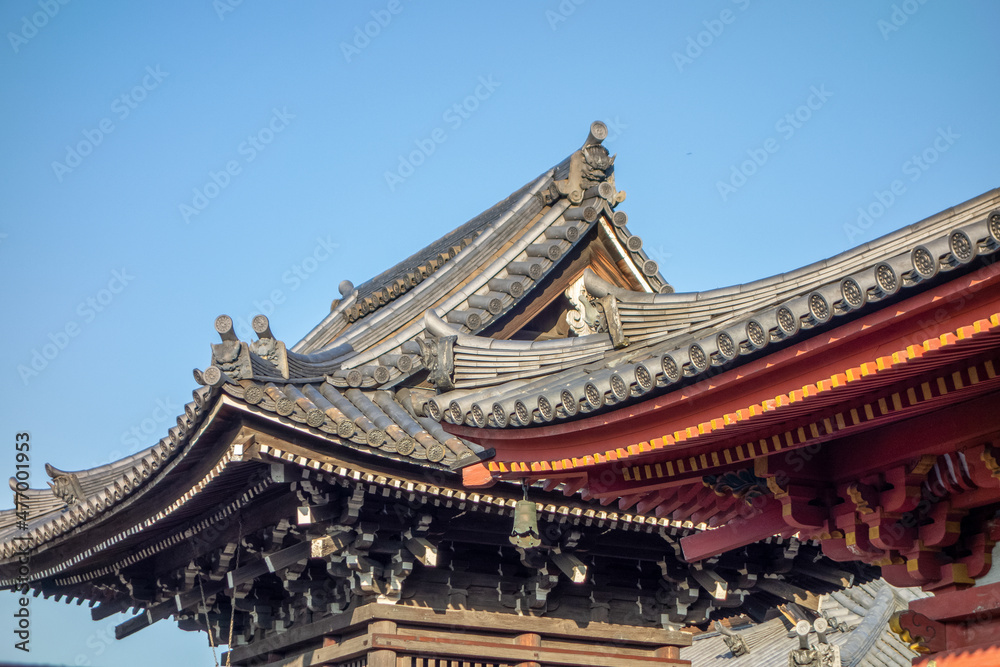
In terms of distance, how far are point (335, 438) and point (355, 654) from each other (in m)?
2.68

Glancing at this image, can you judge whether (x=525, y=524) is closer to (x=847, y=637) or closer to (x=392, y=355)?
(x=392, y=355)

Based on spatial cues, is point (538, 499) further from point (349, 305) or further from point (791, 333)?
point (349, 305)

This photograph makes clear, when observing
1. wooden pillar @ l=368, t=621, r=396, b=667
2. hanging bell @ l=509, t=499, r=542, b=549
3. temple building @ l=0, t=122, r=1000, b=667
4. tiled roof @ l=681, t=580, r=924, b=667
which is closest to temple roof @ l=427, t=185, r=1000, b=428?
temple building @ l=0, t=122, r=1000, b=667

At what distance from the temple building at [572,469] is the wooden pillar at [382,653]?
0.02m

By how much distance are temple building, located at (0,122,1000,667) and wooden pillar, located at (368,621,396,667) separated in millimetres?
24

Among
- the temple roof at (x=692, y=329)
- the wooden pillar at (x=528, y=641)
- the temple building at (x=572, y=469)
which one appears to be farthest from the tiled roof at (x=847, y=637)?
the temple roof at (x=692, y=329)

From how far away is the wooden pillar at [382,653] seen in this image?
1030 centimetres

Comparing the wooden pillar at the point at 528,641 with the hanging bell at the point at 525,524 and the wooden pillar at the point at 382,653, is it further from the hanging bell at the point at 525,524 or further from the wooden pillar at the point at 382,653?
the hanging bell at the point at 525,524

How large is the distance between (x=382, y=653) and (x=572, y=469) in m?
4.16

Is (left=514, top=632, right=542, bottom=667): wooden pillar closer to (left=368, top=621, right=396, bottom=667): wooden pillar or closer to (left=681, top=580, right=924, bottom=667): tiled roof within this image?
(left=368, top=621, right=396, bottom=667): wooden pillar

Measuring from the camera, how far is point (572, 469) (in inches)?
283

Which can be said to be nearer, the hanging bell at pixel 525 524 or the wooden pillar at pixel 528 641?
the hanging bell at pixel 525 524

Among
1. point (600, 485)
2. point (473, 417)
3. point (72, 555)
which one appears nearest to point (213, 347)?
point (473, 417)

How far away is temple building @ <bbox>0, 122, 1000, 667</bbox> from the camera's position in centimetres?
557
